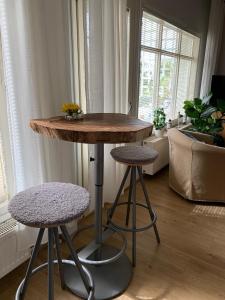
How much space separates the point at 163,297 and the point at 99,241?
54cm

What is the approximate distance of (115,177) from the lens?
99.5 inches

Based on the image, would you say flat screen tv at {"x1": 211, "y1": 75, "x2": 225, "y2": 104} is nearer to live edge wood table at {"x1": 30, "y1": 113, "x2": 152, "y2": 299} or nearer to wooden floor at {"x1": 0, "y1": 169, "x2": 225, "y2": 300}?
wooden floor at {"x1": 0, "y1": 169, "x2": 225, "y2": 300}

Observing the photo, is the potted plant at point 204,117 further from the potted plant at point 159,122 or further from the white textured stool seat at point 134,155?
the white textured stool seat at point 134,155

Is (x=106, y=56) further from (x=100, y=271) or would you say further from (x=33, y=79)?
(x=100, y=271)

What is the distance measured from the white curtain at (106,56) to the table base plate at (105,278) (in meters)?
0.76

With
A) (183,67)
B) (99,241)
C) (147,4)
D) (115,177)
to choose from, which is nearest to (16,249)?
(99,241)

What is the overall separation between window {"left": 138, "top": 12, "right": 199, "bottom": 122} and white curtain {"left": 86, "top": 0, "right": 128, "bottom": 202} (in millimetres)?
845

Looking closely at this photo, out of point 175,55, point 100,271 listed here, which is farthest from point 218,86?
point 100,271

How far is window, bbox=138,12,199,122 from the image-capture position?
310 cm

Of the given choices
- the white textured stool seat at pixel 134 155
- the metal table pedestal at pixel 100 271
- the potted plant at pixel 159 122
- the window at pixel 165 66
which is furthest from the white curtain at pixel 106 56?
the potted plant at pixel 159 122

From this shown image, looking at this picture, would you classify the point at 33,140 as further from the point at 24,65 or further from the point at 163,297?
the point at 163,297

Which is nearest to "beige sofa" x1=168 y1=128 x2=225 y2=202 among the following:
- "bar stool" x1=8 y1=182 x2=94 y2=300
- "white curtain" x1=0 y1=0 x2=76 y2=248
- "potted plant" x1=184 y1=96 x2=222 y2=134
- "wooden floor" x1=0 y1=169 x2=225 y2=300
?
"wooden floor" x1=0 y1=169 x2=225 y2=300

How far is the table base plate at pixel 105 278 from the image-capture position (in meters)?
1.55

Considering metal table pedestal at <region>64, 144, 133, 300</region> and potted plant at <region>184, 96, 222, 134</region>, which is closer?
metal table pedestal at <region>64, 144, 133, 300</region>
